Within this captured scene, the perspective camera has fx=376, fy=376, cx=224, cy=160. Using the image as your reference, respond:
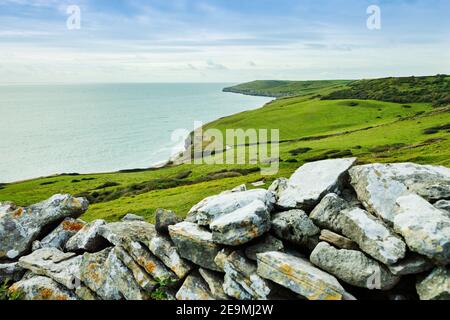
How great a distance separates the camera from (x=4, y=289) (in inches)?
589

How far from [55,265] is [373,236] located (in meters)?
12.4

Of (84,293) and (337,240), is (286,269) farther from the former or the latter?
(84,293)

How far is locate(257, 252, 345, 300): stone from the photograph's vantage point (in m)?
10.6

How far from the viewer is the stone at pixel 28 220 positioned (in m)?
17.2

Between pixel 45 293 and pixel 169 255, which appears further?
pixel 45 293

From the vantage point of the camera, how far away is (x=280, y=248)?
41.3 feet

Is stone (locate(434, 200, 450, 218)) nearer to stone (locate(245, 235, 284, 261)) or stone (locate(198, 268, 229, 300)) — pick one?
stone (locate(245, 235, 284, 261))

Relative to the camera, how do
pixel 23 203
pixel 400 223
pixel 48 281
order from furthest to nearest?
pixel 23 203 < pixel 48 281 < pixel 400 223

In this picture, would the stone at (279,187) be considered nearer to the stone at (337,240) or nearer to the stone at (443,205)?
the stone at (337,240)

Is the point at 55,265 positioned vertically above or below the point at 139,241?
below

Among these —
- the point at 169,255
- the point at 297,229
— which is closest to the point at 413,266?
the point at 297,229
